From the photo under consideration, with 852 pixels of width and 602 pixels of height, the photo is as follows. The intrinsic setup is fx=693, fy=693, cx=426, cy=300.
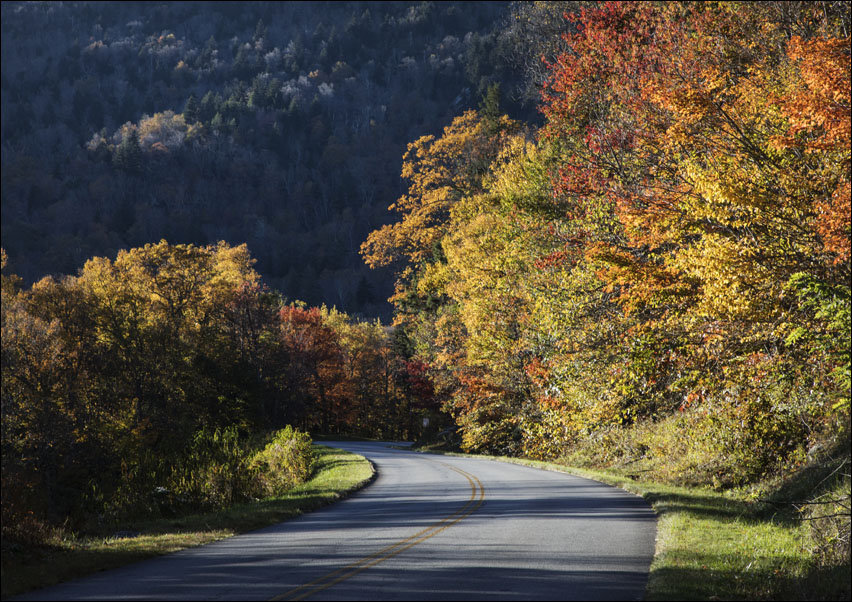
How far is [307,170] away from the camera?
7643 inches

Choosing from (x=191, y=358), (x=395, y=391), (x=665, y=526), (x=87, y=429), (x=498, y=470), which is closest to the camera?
(x=665, y=526)

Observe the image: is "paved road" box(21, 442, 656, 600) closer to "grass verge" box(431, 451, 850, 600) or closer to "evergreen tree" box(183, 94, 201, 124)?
"grass verge" box(431, 451, 850, 600)

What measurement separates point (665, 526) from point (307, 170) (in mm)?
189537

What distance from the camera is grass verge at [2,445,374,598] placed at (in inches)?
397

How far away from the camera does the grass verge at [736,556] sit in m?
8.39

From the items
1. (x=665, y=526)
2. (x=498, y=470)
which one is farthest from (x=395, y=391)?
(x=665, y=526)

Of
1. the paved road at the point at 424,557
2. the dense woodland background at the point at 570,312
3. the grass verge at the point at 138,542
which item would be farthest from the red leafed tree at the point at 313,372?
the paved road at the point at 424,557

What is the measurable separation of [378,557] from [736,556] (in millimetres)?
5404

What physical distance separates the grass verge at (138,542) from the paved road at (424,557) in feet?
1.48

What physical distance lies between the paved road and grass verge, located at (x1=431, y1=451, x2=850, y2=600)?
42 centimetres

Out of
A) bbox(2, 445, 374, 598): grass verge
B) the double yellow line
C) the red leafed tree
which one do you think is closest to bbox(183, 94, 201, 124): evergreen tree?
the red leafed tree

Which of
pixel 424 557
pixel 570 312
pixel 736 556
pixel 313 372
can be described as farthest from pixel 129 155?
pixel 736 556

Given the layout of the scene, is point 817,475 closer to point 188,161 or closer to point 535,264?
point 535,264

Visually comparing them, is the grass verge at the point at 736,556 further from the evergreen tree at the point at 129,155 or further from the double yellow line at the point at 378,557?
the evergreen tree at the point at 129,155
